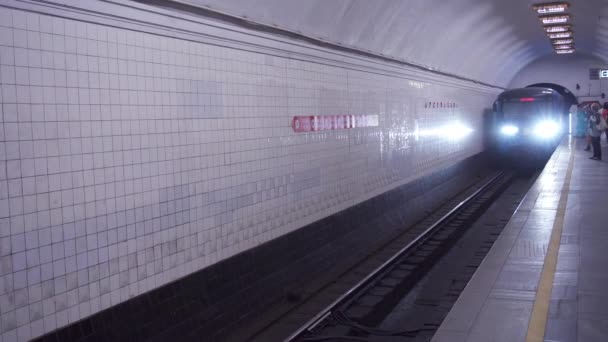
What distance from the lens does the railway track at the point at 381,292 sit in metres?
6.28

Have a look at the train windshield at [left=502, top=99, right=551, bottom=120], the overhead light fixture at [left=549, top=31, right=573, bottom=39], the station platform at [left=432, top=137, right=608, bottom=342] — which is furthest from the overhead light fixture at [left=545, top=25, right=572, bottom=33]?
the station platform at [left=432, top=137, right=608, bottom=342]

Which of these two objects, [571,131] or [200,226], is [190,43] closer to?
[200,226]

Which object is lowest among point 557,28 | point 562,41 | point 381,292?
point 381,292

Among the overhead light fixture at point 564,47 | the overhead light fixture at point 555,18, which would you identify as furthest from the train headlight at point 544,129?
the overhead light fixture at point 564,47

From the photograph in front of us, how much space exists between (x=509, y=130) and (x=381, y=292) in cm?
1637

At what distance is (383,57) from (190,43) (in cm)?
597

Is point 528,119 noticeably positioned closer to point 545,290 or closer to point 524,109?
point 524,109

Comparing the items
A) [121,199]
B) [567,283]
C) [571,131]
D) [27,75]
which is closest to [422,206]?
[567,283]

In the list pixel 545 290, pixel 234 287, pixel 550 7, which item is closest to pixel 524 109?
pixel 550 7

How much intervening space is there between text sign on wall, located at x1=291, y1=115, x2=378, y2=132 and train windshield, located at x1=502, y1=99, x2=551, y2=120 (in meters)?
13.4

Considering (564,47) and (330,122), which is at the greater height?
(564,47)

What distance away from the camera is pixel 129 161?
4.83 meters

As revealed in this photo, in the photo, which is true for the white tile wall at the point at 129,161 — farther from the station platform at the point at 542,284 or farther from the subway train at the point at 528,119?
the subway train at the point at 528,119

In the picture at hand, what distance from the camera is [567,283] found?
6.06 metres
